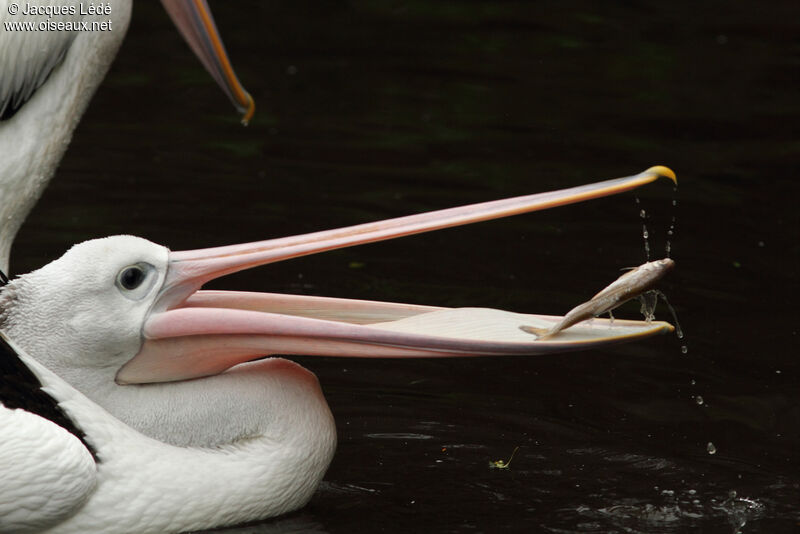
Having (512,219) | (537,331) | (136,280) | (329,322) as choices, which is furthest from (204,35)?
(512,219)

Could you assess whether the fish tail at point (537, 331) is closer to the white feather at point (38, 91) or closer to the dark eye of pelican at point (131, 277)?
the dark eye of pelican at point (131, 277)

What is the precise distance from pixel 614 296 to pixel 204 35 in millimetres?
1677

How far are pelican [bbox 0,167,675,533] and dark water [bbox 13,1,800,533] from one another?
0.22 m

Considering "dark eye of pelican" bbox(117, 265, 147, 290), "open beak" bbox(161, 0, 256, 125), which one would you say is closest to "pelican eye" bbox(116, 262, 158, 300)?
"dark eye of pelican" bbox(117, 265, 147, 290)

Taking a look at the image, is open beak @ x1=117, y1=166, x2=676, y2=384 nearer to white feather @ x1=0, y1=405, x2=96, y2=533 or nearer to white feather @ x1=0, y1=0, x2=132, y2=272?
white feather @ x1=0, y1=405, x2=96, y2=533

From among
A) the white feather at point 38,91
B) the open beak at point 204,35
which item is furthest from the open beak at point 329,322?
the open beak at point 204,35

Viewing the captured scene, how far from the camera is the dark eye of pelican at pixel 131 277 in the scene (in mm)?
3455

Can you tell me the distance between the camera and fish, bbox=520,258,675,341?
133 inches

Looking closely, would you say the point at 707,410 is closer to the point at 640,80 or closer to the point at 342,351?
the point at 342,351

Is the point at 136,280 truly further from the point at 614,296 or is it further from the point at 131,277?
the point at 614,296

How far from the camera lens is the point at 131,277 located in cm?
347

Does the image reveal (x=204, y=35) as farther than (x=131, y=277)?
Yes

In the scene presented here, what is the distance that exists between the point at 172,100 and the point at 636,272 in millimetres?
4452

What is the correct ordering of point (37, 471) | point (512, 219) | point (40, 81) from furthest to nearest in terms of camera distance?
point (512, 219) < point (40, 81) < point (37, 471)
